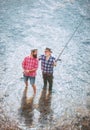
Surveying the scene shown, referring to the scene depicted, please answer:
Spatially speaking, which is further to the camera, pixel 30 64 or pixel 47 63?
pixel 47 63

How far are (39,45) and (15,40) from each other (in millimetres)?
A: 1206

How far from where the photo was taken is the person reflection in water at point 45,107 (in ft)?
30.7

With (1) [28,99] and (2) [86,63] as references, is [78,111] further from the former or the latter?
(2) [86,63]

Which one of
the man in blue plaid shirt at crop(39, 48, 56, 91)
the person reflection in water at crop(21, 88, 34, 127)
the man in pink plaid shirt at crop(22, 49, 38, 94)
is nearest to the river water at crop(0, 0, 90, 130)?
the person reflection in water at crop(21, 88, 34, 127)

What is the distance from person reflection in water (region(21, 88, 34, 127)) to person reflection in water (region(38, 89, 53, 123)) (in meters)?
0.27

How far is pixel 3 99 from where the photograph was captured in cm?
1009

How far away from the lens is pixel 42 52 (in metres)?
13.6

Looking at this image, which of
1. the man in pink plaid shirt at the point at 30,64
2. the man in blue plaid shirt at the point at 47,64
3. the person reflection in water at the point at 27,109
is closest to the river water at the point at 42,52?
the person reflection in water at the point at 27,109

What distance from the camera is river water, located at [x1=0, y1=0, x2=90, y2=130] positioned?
9.67 m

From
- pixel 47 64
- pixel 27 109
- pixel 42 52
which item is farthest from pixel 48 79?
pixel 42 52

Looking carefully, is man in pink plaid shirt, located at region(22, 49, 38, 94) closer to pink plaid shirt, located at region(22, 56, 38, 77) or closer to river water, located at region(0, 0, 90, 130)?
pink plaid shirt, located at region(22, 56, 38, 77)

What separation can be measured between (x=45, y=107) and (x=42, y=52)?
417cm

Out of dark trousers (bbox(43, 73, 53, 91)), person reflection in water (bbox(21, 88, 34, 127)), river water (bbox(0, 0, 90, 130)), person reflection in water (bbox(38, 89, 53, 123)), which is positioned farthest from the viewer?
dark trousers (bbox(43, 73, 53, 91))

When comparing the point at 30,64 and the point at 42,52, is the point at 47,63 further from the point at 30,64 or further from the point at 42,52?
the point at 42,52
